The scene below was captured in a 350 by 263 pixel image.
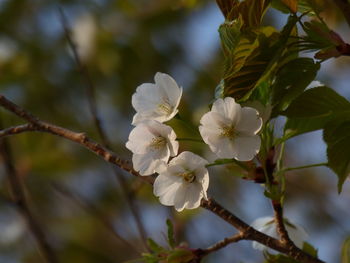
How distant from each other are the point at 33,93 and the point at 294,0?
2194 mm

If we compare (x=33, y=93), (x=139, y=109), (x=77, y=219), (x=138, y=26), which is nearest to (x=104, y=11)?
(x=138, y=26)

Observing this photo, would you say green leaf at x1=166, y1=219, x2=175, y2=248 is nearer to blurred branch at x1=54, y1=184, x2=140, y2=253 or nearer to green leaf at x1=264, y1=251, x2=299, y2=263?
green leaf at x1=264, y1=251, x2=299, y2=263

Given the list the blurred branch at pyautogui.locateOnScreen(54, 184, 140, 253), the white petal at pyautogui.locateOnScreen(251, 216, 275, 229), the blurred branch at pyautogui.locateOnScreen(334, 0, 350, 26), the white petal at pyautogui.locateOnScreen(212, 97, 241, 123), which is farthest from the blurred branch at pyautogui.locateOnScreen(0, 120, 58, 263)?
the blurred branch at pyautogui.locateOnScreen(334, 0, 350, 26)

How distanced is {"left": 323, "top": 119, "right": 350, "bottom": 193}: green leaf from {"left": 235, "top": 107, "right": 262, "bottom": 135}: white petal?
0.08 meters

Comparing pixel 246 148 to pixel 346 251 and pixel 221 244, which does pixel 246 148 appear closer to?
pixel 221 244

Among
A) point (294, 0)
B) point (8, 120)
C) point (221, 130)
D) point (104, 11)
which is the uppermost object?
point (104, 11)

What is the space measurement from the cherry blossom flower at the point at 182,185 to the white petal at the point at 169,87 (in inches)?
3.1

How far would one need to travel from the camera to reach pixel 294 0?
73 cm

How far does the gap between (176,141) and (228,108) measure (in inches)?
3.2

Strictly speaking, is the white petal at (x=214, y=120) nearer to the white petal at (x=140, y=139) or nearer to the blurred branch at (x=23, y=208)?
the white petal at (x=140, y=139)

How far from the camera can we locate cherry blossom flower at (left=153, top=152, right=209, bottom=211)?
0.77 meters

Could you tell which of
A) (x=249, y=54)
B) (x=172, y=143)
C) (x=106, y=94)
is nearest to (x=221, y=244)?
(x=172, y=143)

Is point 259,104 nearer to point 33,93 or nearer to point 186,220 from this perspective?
point 186,220

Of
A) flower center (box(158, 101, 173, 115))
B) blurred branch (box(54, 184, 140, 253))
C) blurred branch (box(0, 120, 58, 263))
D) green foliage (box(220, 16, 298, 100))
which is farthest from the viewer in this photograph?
blurred branch (box(0, 120, 58, 263))
